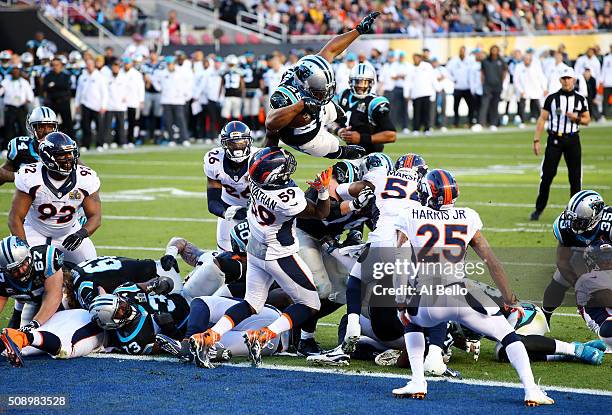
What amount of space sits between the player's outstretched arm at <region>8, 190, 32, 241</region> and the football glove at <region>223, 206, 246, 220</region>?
160 cm

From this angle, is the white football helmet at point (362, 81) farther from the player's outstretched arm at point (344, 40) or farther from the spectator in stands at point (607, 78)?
the spectator in stands at point (607, 78)

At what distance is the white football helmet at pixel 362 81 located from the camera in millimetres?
10539

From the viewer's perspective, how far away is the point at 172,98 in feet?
75.6

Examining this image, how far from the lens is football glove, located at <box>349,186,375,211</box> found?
8.18 m

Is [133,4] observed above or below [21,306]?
above

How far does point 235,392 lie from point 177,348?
857 millimetres

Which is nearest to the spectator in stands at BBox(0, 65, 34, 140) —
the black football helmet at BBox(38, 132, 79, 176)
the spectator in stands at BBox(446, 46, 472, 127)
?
the spectator in stands at BBox(446, 46, 472, 127)

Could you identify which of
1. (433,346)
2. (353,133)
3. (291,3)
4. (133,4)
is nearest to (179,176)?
(353,133)

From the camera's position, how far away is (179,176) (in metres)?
18.1

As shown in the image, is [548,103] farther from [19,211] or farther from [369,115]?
[19,211]

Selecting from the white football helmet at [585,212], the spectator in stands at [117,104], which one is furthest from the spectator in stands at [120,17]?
the white football helmet at [585,212]

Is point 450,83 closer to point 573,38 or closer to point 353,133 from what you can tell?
point 573,38

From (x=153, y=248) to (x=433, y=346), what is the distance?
5201 millimetres

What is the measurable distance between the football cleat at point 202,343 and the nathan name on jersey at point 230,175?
8.09ft
